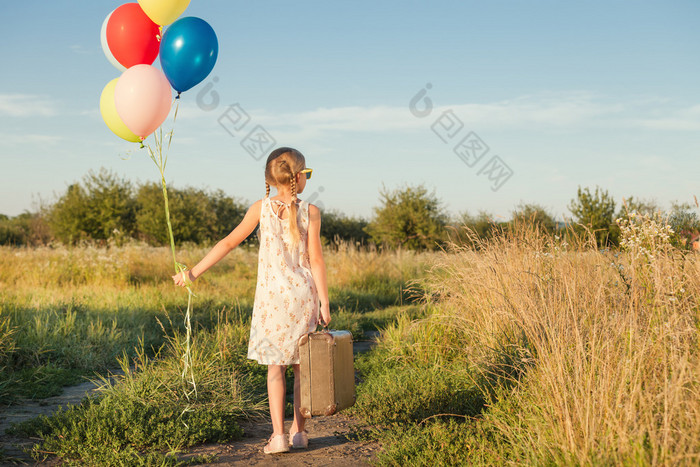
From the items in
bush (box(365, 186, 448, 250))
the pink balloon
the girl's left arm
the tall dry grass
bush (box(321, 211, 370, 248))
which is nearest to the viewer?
the tall dry grass

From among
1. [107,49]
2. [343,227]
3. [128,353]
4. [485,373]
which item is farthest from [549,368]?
[343,227]

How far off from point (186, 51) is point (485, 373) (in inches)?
135

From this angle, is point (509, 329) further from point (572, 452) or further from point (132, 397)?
point (132, 397)

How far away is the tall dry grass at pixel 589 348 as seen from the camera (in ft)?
7.88

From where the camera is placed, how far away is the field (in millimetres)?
2607

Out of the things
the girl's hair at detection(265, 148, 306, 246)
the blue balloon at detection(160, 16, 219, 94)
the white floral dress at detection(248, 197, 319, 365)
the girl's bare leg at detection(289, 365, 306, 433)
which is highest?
the blue balloon at detection(160, 16, 219, 94)

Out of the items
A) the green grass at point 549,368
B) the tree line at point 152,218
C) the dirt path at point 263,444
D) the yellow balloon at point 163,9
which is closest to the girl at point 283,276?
the dirt path at point 263,444

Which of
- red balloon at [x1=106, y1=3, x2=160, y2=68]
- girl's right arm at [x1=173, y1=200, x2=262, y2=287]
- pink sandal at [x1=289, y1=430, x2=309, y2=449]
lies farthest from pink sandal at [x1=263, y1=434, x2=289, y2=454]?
red balloon at [x1=106, y1=3, x2=160, y2=68]

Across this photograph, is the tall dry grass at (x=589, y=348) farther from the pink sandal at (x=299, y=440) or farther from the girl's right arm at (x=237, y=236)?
the girl's right arm at (x=237, y=236)

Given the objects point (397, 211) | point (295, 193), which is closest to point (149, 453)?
point (295, 193)

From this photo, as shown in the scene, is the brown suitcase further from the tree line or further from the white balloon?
the tree line

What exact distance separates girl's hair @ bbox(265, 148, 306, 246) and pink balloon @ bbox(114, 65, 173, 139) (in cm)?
126

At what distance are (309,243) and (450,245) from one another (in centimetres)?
311

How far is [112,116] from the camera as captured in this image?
4426mm
